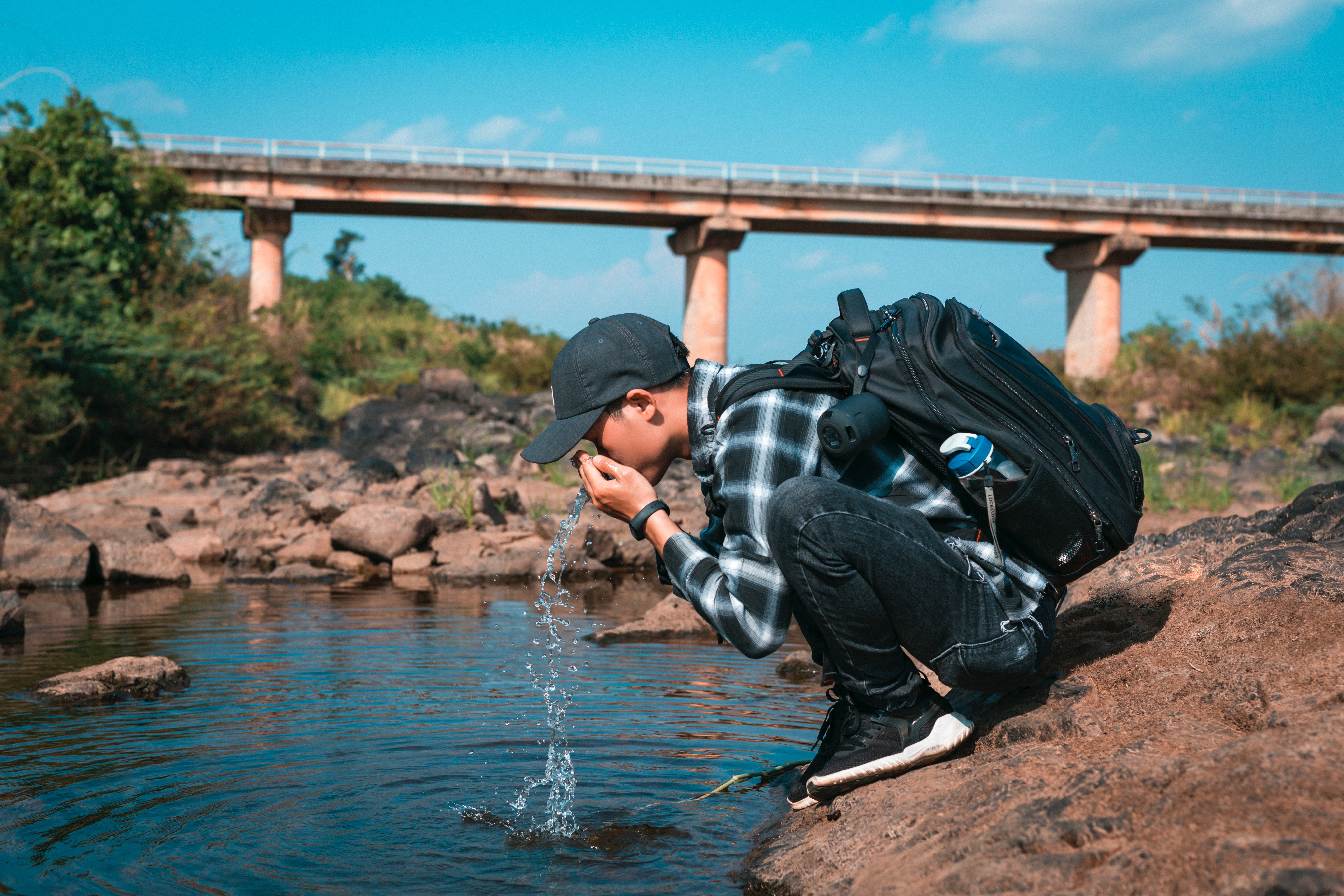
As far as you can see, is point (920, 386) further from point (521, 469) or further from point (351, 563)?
point (521, 469)

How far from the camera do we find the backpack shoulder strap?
2754 millimetres

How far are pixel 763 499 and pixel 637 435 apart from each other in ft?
1.55

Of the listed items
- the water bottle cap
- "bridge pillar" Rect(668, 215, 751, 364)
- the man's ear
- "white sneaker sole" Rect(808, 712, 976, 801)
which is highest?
"bridge pillar" Rect(668, 215, 751, 364)

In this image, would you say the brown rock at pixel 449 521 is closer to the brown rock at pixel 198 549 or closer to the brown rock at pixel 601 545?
the brown rock at pixel 601 545

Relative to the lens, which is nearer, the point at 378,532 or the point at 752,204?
the point at 378,532

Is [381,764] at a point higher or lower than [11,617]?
lower

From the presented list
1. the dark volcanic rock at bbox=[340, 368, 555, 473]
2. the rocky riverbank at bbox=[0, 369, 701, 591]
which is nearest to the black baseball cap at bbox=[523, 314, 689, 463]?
the rocky riverbank at bbox=[0, 369, 701, 591]

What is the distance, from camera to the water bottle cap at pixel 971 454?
264 cm

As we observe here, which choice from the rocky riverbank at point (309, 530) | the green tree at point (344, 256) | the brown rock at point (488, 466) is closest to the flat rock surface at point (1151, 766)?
the rocky riverbank at point (309, 530)

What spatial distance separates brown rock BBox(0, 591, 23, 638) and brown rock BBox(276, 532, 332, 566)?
410 cm

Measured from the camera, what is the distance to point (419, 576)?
10.3 m

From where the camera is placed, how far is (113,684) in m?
5.01

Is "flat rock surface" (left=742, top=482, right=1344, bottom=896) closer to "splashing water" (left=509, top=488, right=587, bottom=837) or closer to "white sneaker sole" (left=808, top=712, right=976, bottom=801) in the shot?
"white sneaker sole" (left=808, top=712, right=976, bottom=801)

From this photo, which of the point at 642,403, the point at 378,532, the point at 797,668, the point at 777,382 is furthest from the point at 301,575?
the point at 777,382
